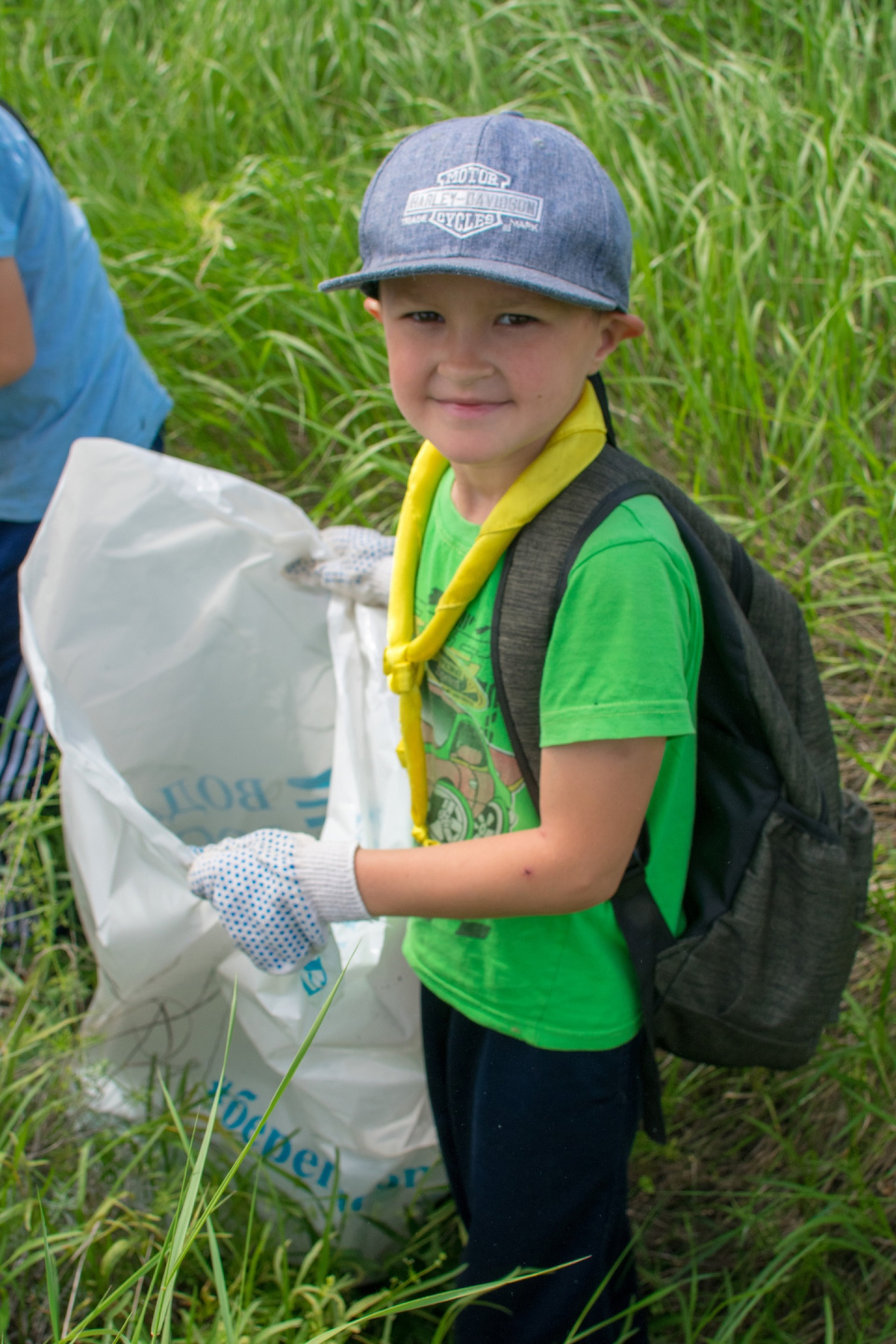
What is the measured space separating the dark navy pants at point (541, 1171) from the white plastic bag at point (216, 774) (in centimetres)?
17

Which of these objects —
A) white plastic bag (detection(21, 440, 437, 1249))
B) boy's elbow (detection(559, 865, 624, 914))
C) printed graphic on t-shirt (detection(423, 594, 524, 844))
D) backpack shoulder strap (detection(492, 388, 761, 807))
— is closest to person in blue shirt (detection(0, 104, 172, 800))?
white plastic bag (detection(21, 440, 437, 1249))

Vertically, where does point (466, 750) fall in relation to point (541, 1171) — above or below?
above

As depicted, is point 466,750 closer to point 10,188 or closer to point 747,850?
point 747,850

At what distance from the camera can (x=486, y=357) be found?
852 millimetres

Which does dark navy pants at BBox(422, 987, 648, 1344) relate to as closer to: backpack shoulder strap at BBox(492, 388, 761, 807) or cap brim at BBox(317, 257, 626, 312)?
backpack shoulder strap at BBox(492, 388, 761, 807)

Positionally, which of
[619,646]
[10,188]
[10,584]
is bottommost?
[10,584]

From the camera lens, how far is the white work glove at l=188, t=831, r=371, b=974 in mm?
1030

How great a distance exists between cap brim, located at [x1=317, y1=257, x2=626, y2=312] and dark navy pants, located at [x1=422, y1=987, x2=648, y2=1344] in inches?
29.9

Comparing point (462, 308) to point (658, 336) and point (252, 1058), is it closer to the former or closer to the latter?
point (252, 1058)

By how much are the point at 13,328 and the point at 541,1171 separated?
1321mm

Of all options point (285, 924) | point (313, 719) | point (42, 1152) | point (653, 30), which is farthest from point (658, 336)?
point (42, 1152)

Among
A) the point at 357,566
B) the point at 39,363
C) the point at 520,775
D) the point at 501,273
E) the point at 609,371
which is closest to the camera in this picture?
the point at 501,273

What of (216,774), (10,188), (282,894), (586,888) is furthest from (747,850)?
(10,188)

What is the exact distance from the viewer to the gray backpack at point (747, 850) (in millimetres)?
962
